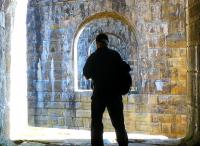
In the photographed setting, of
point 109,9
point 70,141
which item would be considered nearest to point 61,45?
point 109,9

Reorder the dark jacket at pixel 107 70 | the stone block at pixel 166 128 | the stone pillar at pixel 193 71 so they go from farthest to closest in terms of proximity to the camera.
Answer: the stone block at pixel 166 128, the stone pillar at pixel 193 71, the dark jacket at pixel 107 70

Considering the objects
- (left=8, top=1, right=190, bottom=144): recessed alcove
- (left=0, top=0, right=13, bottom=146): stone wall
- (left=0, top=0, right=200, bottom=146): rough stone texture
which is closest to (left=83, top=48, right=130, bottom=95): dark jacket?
(left=0, top=0, right=13, bottom=146): stone wall

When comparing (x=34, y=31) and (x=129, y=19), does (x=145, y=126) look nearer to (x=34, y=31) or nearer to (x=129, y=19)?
(x=129, y=19)

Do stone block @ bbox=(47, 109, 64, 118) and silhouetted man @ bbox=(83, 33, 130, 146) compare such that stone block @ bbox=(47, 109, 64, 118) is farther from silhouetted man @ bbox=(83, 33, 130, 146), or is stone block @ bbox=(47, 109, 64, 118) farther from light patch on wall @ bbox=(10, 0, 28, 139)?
silhouetted man @ bbox=(83, 33, 130, 146)

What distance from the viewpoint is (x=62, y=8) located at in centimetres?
1141

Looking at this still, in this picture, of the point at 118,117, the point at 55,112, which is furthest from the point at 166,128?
the point at 118,117

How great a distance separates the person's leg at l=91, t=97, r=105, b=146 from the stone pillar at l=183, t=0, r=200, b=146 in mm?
1204

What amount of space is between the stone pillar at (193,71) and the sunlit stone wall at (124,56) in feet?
15.2

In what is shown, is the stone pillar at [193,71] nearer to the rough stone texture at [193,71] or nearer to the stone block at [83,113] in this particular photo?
the rough stone texture at [193,71]

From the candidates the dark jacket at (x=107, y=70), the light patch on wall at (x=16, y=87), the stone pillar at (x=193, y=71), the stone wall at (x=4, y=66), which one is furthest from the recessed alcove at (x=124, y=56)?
the dark jacket at (x=107, y=70)

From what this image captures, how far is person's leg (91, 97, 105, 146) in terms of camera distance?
485 centimetres

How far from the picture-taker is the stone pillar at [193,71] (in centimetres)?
500

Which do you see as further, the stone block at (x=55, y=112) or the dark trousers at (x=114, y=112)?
the stone block at (x=55, y=112)

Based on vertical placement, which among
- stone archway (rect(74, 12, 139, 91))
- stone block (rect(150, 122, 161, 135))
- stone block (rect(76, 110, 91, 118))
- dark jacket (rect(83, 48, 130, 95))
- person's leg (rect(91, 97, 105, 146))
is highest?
stone archway (rect(74, 12, 139, 91))
